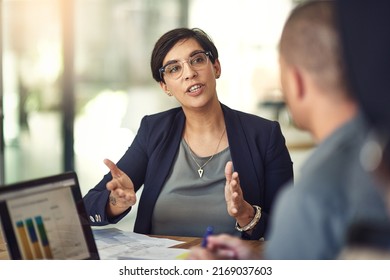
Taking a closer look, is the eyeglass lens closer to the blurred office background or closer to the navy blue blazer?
the navy blue blazer

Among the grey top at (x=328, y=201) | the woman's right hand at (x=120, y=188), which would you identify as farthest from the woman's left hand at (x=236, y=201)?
the grey top at (x=328, y=201)

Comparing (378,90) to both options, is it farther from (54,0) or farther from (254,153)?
(54,0)

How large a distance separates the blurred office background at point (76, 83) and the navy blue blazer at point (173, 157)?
66.7 inches

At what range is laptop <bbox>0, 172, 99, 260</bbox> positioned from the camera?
4.95 feet

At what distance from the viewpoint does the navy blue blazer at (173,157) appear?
223 cm

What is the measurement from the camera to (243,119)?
234 centimetres

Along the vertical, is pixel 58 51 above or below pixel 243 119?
above

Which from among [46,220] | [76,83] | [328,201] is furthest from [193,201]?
[76,83]

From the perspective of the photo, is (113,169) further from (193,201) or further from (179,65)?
(179,65)

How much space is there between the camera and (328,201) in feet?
3.77

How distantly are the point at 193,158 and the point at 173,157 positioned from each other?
7 centimetres

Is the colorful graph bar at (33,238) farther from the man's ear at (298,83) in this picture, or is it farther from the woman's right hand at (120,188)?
the man's ear at (298,83)
